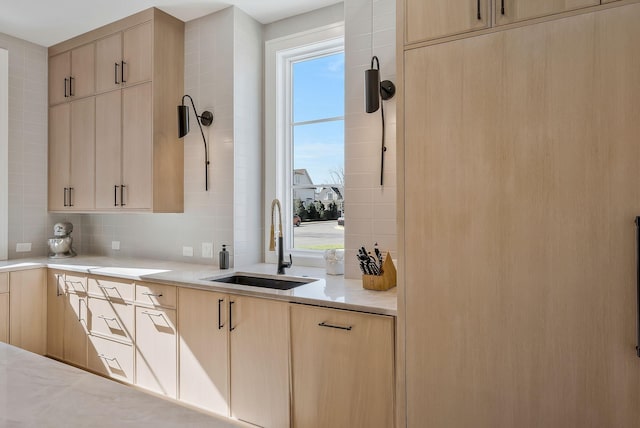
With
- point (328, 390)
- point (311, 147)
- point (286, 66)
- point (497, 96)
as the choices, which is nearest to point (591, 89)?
point (497, 96)

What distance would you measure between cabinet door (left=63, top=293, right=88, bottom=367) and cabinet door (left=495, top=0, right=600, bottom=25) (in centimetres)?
319

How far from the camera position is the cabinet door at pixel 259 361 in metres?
2.07

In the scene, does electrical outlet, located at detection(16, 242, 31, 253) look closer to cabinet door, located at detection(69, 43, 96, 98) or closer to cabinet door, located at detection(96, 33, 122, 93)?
cabinet door, located at detection(69, 43, 96, 98)

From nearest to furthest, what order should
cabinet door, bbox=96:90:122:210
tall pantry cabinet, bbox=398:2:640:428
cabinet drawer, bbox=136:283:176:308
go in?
1. tall pantry cabinet, bbox=398:2:640:428
2. cabinet drawer, bbox=136:283:176:308
3. cabinet door, bbox=96:90:122:210

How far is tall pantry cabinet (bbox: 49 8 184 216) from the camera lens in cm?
300

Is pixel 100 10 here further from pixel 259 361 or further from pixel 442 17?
pixel 259 361

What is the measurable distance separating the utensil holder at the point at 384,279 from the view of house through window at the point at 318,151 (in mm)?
802

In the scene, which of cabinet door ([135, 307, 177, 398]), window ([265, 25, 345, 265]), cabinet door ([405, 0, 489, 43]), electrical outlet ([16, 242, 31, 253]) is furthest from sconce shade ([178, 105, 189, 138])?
electrical outlet ([16, 242, 31, 253])

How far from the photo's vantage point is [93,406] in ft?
2.47

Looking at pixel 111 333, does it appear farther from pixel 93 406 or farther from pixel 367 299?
pixel 93 406

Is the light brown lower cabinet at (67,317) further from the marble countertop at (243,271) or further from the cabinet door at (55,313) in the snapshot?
the marble countertop at (243,271)

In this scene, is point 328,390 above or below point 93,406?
below

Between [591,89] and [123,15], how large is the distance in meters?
3.19

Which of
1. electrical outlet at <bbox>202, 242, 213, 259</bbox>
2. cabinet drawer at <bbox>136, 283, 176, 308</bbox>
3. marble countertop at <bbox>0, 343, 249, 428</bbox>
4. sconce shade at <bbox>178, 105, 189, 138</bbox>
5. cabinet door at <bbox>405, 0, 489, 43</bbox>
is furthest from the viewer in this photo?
electrical outlet at <bbox>202, 242, 213, 259</bbox>
